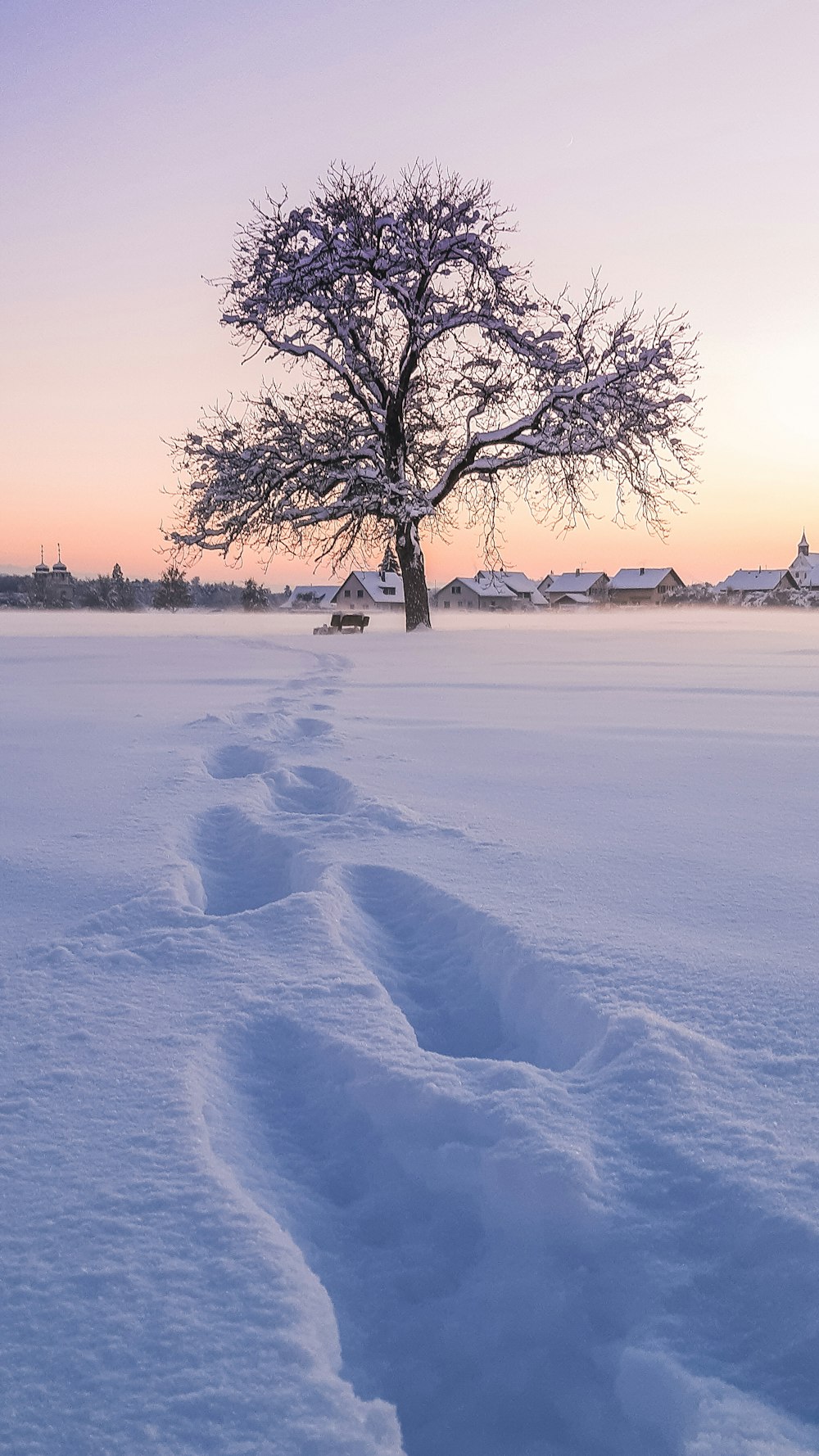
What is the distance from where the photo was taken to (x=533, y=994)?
194cm

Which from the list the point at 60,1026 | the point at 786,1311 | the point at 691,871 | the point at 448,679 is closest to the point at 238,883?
the point at 60,1026

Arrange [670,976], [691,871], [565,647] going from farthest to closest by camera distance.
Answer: [565,647] < [691,871] < [670,976]

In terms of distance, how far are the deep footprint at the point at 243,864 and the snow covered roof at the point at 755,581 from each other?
307ft

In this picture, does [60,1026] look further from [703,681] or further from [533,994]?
[703,681]

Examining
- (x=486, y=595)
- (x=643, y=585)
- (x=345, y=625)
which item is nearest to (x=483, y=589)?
(x=486, y=595)

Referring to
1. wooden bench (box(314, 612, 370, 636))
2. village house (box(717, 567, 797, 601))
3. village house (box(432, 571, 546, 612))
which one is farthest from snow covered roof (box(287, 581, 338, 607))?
wooden bench (box(314, 612, 370, 636))

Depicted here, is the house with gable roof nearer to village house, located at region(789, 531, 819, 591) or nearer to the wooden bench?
village house, located at region(789, 531, 819, 591)

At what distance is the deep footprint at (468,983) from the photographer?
Answer: 1825mm

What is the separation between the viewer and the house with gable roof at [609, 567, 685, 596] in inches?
3718

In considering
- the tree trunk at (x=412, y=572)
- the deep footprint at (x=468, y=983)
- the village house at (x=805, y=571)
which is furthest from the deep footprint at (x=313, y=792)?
the village house at (x=805, y=571)

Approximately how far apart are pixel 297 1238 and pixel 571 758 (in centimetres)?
349

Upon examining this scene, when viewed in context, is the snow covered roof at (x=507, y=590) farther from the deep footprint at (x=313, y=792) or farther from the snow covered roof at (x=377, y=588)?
the deep footprint at (x=313, y=792)

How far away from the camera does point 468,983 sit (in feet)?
6.95

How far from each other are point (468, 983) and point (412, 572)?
1574 centimetres
